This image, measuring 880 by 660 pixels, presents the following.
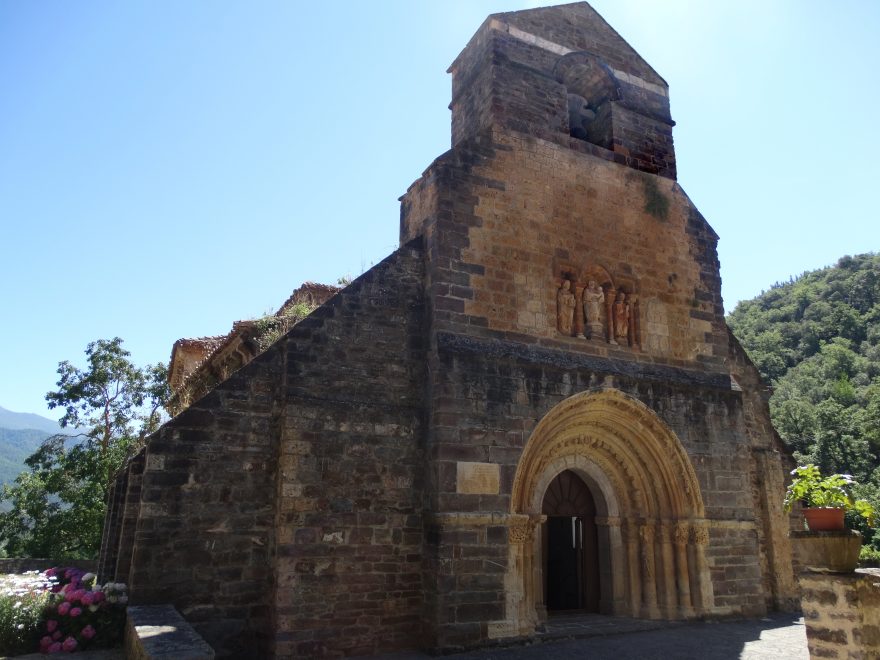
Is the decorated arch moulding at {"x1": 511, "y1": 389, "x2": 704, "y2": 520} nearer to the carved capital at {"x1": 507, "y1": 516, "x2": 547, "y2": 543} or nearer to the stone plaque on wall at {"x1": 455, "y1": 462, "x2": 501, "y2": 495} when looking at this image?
the carved capital at {"x1": 507, "y1": 516, "x2": 547, "y2": 543}

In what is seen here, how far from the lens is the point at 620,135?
10.6 m

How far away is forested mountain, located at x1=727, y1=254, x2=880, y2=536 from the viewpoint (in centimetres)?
3309

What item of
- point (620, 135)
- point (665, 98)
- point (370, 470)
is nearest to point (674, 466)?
point (370, 470)

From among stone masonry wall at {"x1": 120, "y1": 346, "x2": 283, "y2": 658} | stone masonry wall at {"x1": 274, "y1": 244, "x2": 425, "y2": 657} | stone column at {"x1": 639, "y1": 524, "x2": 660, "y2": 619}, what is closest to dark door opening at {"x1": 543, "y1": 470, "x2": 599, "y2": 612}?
stone column at {"x1": 639, "y1": 524, "x2": 660, "y2": 619}

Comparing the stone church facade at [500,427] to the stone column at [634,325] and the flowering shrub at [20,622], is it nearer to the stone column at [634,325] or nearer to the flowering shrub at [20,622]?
the stone column at [634,325]

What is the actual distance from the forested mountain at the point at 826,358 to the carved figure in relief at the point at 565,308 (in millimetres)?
25317

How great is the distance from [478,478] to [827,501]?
377 centimetres

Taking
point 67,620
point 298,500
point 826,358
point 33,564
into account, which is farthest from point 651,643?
point 826,358

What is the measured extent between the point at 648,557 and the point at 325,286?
7330 mm

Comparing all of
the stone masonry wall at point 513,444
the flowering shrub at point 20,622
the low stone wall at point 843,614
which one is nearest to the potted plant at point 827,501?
the low stone wall at point 843,614

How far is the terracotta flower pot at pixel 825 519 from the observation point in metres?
4.69

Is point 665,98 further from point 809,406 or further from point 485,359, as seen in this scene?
point 809,406

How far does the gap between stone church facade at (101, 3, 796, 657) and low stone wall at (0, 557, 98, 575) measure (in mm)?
4232

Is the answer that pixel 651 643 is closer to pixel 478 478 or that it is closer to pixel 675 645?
pixel 675 645
